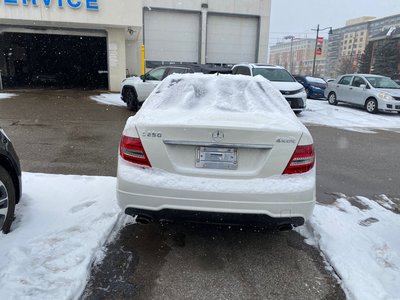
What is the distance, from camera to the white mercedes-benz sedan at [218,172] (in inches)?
114

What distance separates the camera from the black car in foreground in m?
3.23

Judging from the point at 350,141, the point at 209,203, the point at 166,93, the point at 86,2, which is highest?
the point at 86,2

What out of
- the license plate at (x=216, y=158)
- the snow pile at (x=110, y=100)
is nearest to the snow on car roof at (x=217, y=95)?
the license plate at (x=216, y=158)

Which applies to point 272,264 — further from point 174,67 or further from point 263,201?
point 174,67

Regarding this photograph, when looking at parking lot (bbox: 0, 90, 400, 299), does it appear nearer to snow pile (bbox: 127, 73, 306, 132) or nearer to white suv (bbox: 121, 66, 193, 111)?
snow pile (bbox: 127, 73, 306, 132)

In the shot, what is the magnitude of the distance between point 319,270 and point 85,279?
1979 mm

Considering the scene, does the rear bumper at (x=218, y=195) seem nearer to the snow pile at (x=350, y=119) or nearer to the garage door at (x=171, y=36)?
the snow pile at (x=350, y=119)

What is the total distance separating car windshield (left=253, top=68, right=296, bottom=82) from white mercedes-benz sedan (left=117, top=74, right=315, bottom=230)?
11096mm

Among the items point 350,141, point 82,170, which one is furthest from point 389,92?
point 82,170

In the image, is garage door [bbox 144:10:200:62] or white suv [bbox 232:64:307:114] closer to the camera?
white suv [bbox 232:64:307:114]

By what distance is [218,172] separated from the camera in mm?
2938

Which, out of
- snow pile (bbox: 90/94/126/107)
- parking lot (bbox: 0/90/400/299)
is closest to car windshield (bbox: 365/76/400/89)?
parking lot (bbox: 0/90/400/299)

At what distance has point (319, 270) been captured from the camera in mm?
3146

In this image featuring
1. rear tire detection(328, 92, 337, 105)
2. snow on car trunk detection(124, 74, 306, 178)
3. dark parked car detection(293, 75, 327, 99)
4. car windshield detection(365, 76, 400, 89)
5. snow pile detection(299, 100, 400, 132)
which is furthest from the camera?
dark parked car detection(293, 75, 327, 99)
